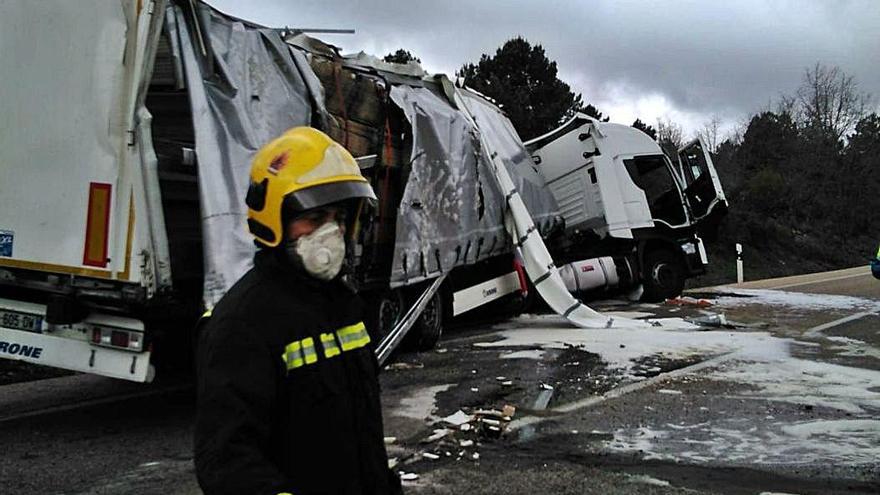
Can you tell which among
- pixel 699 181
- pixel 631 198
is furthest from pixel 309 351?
pixel 699 181

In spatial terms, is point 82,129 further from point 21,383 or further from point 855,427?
point 855,427

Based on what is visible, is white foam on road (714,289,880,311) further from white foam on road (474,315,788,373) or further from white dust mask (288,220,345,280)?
white dust mask (288,220,345,280)

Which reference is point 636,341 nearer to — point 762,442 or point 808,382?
point 808,382

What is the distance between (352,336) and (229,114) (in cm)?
426

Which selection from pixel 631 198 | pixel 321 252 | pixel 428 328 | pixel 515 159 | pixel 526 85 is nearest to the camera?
pixel 321 252

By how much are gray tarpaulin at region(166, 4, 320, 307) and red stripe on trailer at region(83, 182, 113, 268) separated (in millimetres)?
597

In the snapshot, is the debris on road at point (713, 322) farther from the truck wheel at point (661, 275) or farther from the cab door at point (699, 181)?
the cab door at point (699, 181)

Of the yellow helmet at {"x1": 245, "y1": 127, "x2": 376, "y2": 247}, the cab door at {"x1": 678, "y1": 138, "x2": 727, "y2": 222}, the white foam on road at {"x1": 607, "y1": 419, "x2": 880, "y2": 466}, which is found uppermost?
the cab door at {"x1": 678, "y1": 138, "x2": 727, "y2": 222}

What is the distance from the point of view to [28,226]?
5602 mm

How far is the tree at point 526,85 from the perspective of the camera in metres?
30.5

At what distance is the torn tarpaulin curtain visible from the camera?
8148 mm

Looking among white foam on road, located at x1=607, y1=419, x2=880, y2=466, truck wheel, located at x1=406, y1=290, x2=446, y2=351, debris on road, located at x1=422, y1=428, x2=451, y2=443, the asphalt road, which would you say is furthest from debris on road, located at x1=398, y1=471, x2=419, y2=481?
truck wheel, located at x1=406, y1=290, x2=446, y2=351

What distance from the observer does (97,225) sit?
532 centimetres

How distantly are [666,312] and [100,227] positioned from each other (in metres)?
9.69
